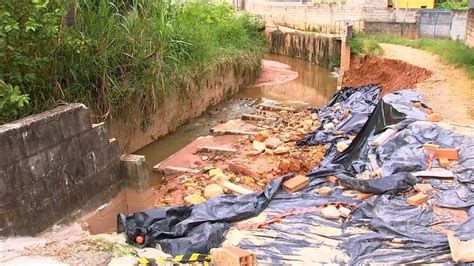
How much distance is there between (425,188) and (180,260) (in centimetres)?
333

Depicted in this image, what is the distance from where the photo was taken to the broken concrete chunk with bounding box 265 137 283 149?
10.2m

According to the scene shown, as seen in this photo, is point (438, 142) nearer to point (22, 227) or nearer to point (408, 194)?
point (408, 194)

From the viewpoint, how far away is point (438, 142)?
728 cm

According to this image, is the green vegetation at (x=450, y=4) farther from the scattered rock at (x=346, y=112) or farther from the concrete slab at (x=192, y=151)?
the concrete slab at (x=192, y=151)

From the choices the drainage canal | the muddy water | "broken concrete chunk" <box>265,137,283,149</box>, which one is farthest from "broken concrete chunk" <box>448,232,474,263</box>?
the muddy water

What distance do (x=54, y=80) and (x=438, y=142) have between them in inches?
248

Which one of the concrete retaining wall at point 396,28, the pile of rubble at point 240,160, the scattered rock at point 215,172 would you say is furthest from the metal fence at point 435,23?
the scattered rock at point 215,172

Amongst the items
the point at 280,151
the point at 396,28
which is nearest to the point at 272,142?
the point at 280,151

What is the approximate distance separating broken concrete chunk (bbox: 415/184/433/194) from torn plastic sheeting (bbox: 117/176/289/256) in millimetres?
2005

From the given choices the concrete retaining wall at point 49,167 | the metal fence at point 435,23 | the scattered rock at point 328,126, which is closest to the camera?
the concrete retaining wall at point 49,167

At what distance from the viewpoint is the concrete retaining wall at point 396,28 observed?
2156cm

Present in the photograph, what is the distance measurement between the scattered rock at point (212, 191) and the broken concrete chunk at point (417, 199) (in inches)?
123

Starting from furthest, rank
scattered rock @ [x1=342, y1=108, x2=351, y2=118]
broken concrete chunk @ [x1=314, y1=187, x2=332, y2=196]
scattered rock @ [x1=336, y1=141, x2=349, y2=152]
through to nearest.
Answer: scattered rock @ [x1=342, y1=108, x2=351, y2=118] → scattered rock @ [x1=336, y1=141, x2=349, y2=152] → broken concrete chunk @ [x1=314, y1=187, x2=332, y2=196]

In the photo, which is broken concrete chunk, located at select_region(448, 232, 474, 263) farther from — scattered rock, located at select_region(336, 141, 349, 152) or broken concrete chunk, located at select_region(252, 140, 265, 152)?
broken concrete chunk, located at select_region(252, 140, 265, 152)
